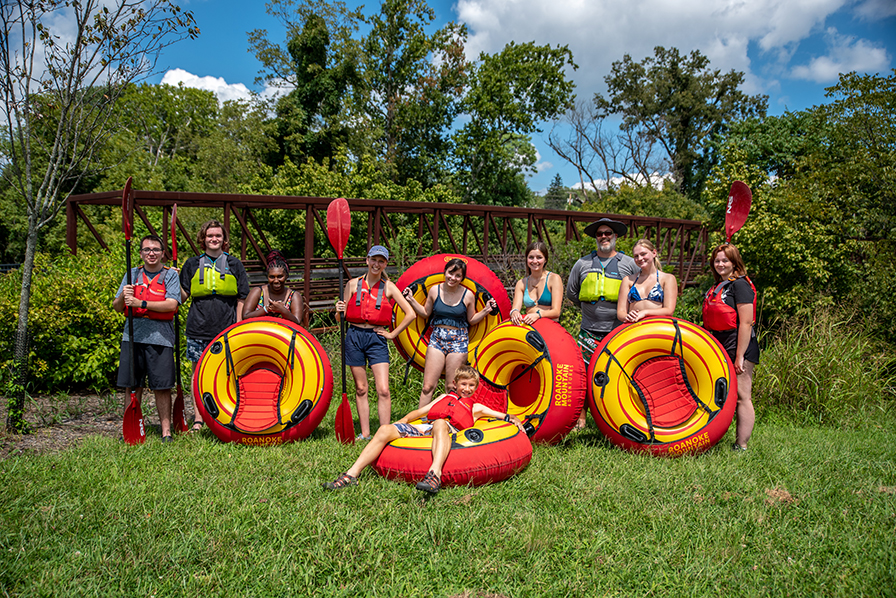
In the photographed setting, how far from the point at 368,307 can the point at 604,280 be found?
206 cm

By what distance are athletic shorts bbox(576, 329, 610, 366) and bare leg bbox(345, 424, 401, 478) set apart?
1.93 metres

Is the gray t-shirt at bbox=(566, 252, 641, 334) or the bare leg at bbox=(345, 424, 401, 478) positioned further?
the gray t-shirt at bbox=(566, 252, 641, 334)

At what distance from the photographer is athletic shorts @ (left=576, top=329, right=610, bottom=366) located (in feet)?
16.2

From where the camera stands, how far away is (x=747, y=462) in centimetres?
435

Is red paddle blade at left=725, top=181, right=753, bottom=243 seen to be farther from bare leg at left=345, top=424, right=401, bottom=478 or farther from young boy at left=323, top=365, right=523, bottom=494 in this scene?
bare leg at left=345, top=424, right=401, bottom=478

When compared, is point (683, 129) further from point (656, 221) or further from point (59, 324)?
point (59, 324)

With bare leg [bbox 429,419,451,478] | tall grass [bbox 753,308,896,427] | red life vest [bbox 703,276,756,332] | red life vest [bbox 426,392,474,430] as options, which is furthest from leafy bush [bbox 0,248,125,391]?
tall grass [bbox 753,308,896,427]

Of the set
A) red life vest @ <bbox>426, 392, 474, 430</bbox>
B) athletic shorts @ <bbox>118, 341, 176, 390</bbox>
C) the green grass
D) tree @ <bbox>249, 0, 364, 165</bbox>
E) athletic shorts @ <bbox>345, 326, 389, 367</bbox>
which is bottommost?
the green grass

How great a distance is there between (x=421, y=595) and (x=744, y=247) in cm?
967

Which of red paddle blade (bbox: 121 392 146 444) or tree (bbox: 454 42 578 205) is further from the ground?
tree (bbox: 454 42 578 205)

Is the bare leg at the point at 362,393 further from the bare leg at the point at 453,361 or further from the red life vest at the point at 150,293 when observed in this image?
the red life vest at the point at 150,293

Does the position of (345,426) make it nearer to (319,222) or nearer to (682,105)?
(319,222)

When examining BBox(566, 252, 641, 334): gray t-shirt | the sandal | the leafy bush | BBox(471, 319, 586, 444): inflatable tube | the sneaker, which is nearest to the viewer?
the sneaker

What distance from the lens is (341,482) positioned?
3.60m
